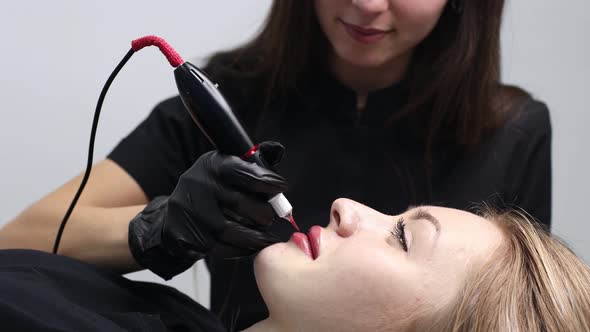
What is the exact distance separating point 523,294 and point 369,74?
0.56 metres

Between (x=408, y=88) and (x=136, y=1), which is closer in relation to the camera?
(x=408, y=88)

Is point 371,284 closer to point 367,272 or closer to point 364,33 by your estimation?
point 367,272

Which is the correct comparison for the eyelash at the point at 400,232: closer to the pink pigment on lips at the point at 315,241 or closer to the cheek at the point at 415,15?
the pink pigment on lips at the point at 315,241

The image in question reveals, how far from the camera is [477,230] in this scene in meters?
1.02

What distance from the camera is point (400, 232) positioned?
101 cm

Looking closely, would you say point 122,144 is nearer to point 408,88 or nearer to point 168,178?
point 168,178

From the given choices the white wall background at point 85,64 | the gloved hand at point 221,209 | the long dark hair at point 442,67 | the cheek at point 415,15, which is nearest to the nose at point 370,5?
the cheek at point 415,15

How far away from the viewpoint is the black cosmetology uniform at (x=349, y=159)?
133 cm

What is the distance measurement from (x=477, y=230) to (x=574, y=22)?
43.7 inches

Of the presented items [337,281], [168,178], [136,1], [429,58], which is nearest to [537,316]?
[337,281]

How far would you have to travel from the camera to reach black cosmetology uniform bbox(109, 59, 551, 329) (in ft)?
4.36

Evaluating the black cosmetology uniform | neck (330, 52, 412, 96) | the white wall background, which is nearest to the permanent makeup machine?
the black cosmetology uniform

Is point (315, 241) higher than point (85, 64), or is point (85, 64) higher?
point (85, 64)

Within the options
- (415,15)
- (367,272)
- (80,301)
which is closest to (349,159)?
(415,15)
